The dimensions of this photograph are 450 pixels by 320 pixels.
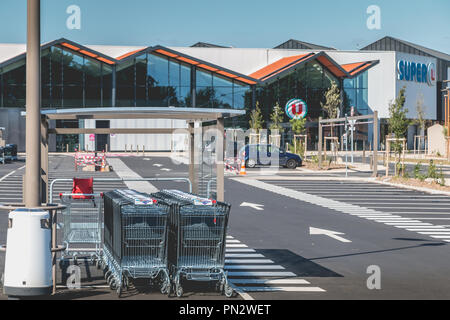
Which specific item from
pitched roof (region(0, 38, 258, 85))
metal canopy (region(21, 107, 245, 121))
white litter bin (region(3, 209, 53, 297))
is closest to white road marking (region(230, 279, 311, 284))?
metal canopy (region(21, 107, 245, 121))

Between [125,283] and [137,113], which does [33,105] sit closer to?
[137,113]

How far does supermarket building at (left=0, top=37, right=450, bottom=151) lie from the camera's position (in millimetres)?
65188

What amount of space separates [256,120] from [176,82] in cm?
844

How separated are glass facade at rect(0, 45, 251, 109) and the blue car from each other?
74.3 ft

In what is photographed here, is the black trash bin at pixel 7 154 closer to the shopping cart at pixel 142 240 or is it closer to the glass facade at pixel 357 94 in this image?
the glass facade at pixel 357 94

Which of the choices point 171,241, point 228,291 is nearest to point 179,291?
point 228,291

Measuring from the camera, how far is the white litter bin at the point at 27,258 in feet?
26.0

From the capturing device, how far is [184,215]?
8703mm

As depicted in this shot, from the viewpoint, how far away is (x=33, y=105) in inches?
325

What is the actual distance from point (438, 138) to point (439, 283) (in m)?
58.2

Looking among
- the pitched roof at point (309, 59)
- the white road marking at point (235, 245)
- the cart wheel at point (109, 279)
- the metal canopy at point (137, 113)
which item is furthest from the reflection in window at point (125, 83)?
the cart wheel at point (109, 279)

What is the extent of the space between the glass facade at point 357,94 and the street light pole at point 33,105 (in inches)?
2656
